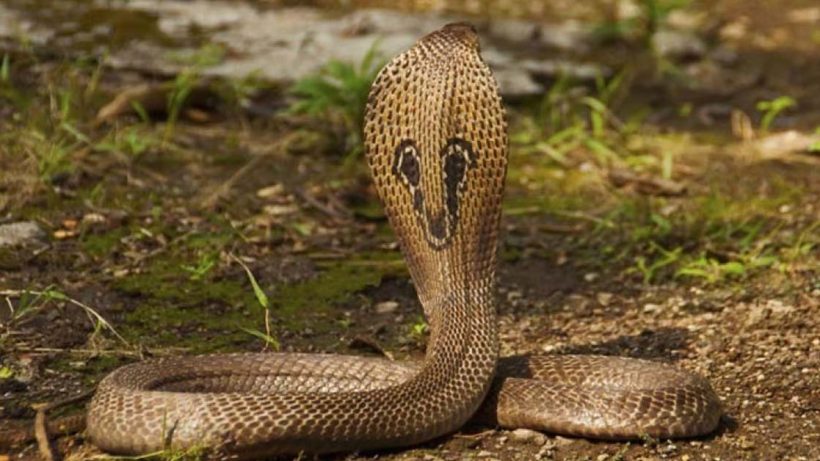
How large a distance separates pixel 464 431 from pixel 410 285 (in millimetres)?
1493

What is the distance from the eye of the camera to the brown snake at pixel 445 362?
366 cm

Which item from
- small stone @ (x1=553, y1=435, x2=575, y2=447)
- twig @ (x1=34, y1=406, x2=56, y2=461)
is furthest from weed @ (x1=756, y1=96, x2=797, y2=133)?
twig @ (x1=34, y1=406, x2=56, y2=461)

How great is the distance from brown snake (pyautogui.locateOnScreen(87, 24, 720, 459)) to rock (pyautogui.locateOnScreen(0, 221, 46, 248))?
57.1 inches

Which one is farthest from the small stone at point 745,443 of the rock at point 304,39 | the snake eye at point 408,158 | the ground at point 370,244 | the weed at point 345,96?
the rock at point 304,39

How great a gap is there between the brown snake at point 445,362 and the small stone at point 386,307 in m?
0.85

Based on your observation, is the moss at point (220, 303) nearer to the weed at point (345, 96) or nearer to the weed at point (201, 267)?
the weed at point (201, 267)

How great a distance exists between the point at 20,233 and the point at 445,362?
6.80 ft

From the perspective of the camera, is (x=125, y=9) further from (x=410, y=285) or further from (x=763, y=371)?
(x=763, y=371)

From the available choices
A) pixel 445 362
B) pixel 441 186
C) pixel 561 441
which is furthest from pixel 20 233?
pixel 561 441

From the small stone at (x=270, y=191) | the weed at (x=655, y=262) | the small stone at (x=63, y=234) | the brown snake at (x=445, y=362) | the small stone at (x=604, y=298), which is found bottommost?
the small stone at (x=604, y=298)

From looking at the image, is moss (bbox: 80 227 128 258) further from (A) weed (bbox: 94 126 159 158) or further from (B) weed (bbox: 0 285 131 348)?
(A) weed (bbox: 94 126 159 158)

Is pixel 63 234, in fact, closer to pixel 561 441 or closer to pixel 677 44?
pixel 561 441

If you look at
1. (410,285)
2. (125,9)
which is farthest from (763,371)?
→ (125,9)

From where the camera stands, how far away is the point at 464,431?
3.83m
